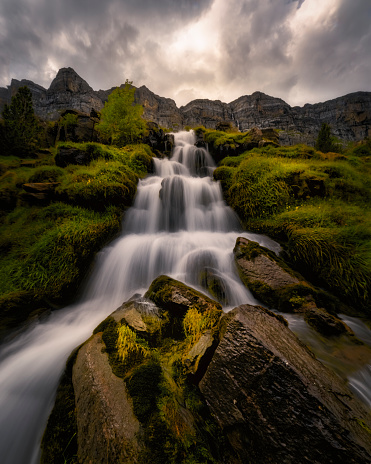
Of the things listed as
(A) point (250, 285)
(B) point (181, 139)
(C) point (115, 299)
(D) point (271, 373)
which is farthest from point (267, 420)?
(B) point (181, 139)

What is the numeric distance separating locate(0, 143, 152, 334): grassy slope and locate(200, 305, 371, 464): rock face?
13.3 ft

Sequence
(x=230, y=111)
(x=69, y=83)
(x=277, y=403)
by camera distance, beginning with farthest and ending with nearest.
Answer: (x=230, y=111), (x=69, y=83), (x=277, y=403)

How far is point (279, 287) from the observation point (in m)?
4.05

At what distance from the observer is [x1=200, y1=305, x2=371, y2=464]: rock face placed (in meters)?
1.38

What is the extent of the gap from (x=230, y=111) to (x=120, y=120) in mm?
101653

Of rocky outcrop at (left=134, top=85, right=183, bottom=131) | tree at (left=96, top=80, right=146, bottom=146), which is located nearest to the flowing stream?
tree at (left=96, top=80, right=146, bottom=146)

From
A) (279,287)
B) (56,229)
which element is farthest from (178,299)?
(56,229)

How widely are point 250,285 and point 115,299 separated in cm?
333

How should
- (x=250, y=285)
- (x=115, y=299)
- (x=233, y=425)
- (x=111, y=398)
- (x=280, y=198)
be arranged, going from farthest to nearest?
(x=280, y=198), (x=115, y=299), (x=250, y=285), (x=111, y=398), (x=233, y=425)

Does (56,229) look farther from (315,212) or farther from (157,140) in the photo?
(157,140)

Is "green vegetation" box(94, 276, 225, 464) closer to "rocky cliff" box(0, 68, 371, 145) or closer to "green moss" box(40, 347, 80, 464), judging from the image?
"green moss" box(40, 347, 80, 464)

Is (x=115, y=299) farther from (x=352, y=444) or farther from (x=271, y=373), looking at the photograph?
(x=352, y=444)

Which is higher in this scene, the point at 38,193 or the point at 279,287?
the point at 38,193

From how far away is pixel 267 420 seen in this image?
5.08ft
